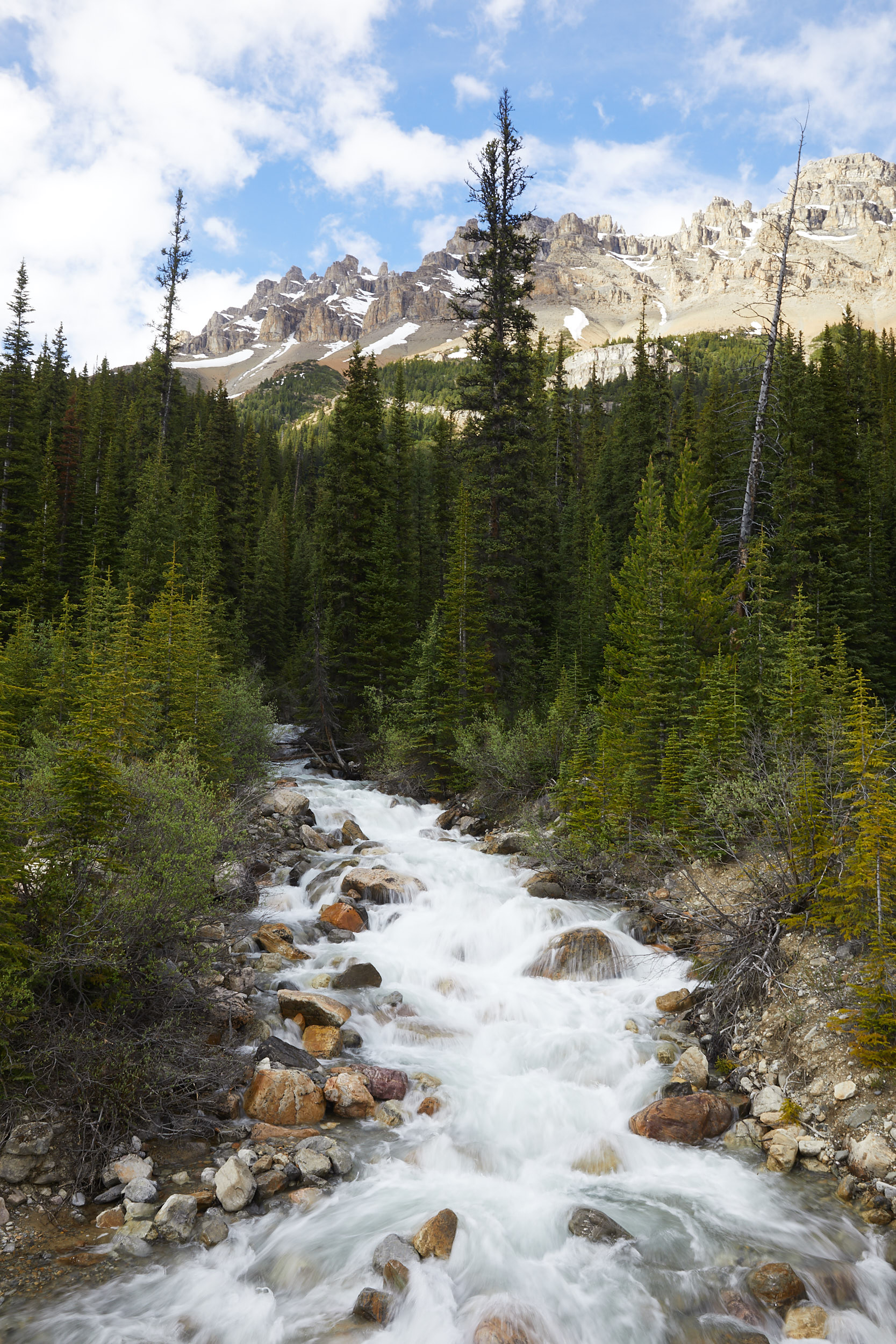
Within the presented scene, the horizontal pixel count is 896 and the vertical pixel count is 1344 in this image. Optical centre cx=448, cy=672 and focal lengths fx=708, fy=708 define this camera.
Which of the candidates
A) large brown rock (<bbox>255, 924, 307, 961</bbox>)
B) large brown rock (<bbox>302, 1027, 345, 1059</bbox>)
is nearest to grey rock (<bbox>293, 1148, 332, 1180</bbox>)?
large brown rock (<bbox>302, 1027, 345, 1059</bbox>)

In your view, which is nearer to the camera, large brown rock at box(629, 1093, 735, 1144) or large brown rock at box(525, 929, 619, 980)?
large brown rock at box(629, 1093, 735, 1144)

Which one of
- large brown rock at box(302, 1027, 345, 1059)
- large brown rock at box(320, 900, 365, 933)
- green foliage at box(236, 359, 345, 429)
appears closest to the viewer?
large brown rock at box(302, 1027, 345, 1059)

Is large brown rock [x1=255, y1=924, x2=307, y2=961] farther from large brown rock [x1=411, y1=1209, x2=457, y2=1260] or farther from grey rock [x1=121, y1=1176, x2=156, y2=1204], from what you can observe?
large brown rock [x1=411, y1=1209, x2=457, y2=1260]

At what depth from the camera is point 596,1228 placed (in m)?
7.16

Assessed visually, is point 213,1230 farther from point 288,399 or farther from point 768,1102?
point 288,399

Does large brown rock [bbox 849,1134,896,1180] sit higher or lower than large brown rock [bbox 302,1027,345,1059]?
higher

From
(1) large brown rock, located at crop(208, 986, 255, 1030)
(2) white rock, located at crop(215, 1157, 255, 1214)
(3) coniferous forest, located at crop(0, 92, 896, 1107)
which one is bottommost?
(2) white rock, located at crop(215, 1157, 255, 1214)

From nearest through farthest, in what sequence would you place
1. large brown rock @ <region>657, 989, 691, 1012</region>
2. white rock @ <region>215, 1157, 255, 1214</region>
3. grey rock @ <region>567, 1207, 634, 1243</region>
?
white rock @ <region>215, 1157, 255, 1214</region> → grey rock @ <region>567, 1207, 634, 1243</region> → large brown rock @ <region>657, 989, 691, 1012</region>

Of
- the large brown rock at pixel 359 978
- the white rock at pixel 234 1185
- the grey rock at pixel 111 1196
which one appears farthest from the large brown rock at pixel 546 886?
the grey rock at pixel 111 1196

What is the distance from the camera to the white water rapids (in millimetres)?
6059

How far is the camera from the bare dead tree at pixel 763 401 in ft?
66.1

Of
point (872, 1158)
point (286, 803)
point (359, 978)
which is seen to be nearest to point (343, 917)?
point (359, 978)

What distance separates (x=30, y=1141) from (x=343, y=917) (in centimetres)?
778

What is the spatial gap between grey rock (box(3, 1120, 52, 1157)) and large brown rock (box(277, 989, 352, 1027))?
13.2 ft
